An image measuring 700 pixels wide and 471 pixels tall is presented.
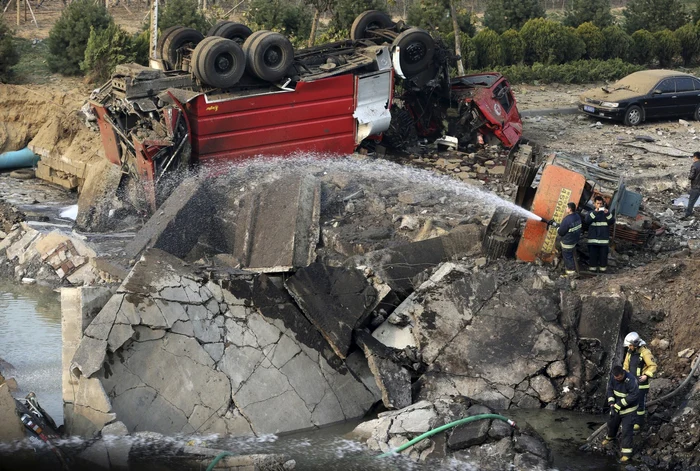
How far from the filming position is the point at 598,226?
10266 mm

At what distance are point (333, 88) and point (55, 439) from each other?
747 cm

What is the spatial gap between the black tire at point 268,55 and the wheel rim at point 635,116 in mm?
7893

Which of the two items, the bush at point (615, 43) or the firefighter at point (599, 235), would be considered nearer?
the firefighter at point (599, 235)

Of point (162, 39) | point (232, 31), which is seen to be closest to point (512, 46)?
point (232, 31)

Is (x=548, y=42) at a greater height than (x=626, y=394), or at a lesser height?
greater

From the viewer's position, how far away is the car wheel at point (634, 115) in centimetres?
1792

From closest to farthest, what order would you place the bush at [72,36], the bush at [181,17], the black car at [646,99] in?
the black car at [646,99] < the bush at [72,36] < the bush at [181,17]

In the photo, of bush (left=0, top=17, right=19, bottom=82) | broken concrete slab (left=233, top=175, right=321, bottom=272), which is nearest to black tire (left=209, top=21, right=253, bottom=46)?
broken concrete slab (left=233, top=175, right=321, bottom=272)

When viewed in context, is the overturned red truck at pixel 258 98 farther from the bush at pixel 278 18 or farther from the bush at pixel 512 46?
the bush at pixel 512 46

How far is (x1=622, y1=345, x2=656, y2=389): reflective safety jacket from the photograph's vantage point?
7781 mm

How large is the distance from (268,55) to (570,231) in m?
5.45

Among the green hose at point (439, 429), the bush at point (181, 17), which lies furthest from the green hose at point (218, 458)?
the bush at point (181, 17)

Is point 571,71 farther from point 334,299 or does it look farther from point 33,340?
point 33,340

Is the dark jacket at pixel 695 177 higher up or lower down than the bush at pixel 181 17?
lower down
